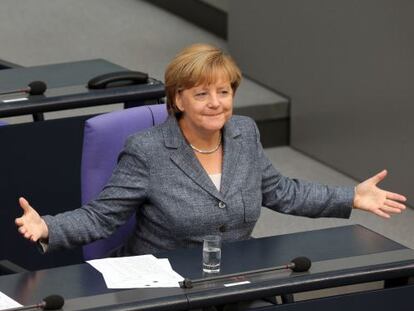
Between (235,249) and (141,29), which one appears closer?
(235,249)

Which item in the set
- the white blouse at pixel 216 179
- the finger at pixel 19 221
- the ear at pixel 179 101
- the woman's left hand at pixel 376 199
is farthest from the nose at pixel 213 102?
the finger at pixel 19 221

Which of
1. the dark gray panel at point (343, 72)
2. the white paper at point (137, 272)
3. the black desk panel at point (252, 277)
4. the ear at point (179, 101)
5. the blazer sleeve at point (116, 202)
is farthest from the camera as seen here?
the dark gray panel at point (343, 72)

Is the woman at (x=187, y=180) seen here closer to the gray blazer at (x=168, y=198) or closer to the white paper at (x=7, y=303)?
the gray blazer at (x=168, y=198)

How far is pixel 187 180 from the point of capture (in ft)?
11.8

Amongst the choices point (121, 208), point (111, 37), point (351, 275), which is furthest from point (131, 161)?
point (111, 37)

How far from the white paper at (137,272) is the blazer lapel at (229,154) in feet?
1.19

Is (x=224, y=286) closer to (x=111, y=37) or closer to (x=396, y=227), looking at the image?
(x=396, y=227)

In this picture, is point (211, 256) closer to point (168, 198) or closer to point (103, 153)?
point (168, 198)

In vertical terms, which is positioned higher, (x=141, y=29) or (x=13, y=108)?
(x=13, y=108)

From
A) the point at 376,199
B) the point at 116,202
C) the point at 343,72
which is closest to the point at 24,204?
the point at 116,202

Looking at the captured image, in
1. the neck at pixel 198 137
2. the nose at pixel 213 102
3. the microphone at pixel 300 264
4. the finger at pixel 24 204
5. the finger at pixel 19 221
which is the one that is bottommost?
the microphone at pixel 300 264

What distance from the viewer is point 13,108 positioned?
14.3 ft

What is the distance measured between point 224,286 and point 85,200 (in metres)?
0.79

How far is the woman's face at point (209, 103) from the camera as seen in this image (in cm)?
357
